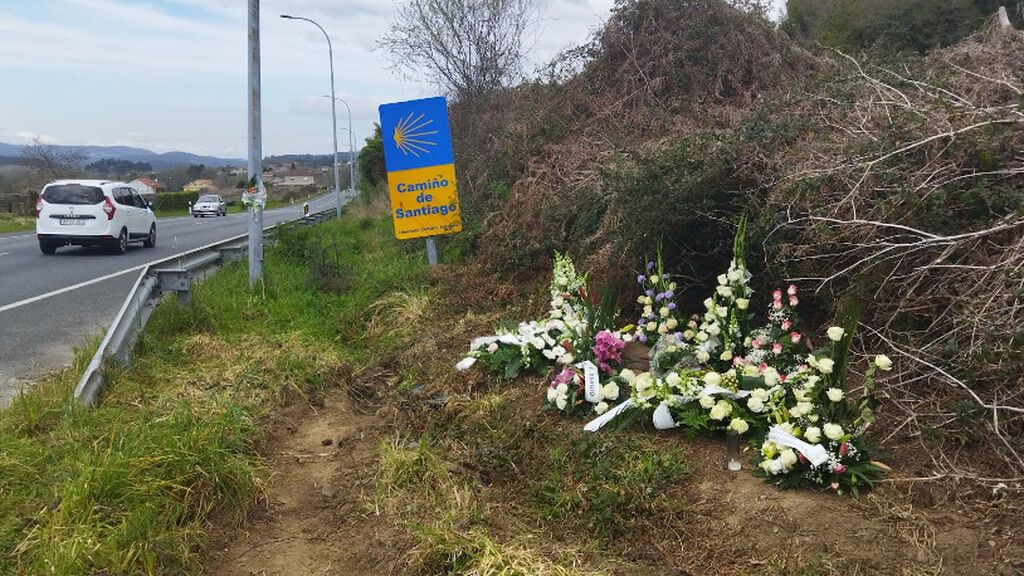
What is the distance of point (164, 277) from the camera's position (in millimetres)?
6465

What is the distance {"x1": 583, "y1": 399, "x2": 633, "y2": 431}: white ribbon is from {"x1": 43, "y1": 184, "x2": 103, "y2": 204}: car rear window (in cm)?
1536

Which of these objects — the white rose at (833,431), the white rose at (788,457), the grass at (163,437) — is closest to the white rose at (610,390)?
the white rose at (788,457)

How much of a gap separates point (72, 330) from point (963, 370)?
801 centimetres

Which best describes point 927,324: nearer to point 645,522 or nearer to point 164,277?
point 645,522

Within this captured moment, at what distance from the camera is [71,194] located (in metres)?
15.9

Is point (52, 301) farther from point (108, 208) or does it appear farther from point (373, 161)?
point (373, 161)

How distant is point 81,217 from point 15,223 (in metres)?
15.8

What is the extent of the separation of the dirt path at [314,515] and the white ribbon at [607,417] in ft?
3.90

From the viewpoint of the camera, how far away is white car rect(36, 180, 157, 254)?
1544cm

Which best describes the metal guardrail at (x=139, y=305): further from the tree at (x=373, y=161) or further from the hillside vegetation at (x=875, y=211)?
the tree at (x=373, y=161)

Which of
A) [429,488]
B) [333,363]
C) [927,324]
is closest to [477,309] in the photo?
[333,363]

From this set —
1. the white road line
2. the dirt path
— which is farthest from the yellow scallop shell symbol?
the dirt path

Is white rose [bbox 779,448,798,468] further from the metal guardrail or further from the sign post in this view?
the sign post

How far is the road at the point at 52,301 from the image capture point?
646 cm
